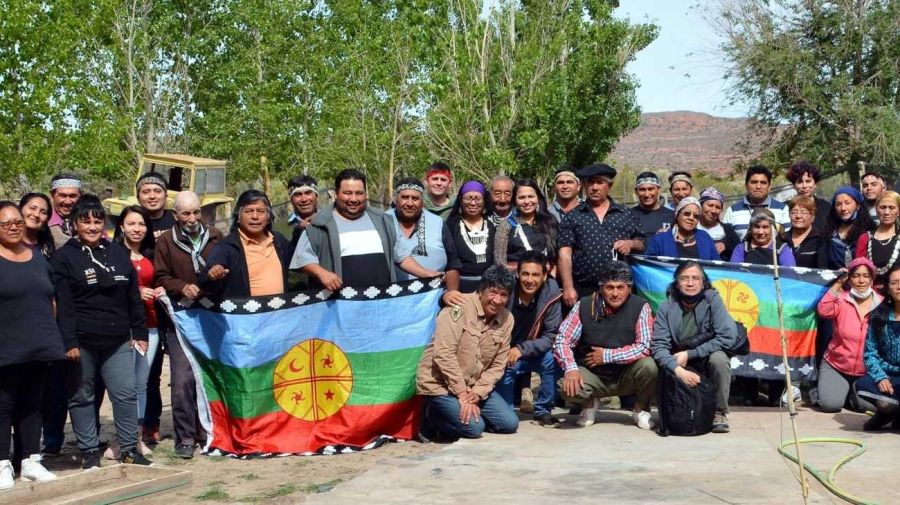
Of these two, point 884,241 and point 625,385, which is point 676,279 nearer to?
point 625,385

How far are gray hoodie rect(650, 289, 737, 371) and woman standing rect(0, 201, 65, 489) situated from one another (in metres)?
3.99

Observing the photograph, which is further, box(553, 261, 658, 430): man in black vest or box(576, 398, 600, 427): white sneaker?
box(576, 398, 600, 427): white sneaker

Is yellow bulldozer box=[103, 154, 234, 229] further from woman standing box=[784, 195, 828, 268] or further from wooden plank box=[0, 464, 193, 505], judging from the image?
A: wooden plank box=[0, 464, 193, 505]

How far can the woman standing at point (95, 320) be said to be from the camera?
680 centimetres

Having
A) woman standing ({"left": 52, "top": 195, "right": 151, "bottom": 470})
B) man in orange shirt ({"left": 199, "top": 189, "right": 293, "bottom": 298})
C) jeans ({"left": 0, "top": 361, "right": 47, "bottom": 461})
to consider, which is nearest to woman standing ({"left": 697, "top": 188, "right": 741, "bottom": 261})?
man in orange shirt ({"left": 199, "top": 189, "right": 293, "bottom": 298})

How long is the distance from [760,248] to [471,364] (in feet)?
8.92

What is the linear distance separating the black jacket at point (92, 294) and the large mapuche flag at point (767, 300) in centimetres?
404

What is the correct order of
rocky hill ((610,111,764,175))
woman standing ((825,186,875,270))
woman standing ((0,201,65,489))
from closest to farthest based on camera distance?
1. woman standing ((0,201,65,489))
2. woman standing ((825,186,875,270))
3. rocky hill ((610,111,764,175))

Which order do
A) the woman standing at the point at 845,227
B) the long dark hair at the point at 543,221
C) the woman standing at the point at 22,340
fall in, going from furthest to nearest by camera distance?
the woman standing at the point at 845,227
the long dark hair at the point at 543,221
the woman standing at the point at 22,340

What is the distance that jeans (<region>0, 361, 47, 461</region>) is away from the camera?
6520 mm

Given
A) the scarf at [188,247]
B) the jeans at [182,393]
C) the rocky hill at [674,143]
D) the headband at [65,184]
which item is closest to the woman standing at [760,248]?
the scarf at [188,247]

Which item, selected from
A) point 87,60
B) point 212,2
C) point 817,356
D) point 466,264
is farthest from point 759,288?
point 212,2

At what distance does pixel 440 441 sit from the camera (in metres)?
7.71

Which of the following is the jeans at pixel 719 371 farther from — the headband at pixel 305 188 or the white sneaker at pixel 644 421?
the headband at pixel 305 188
